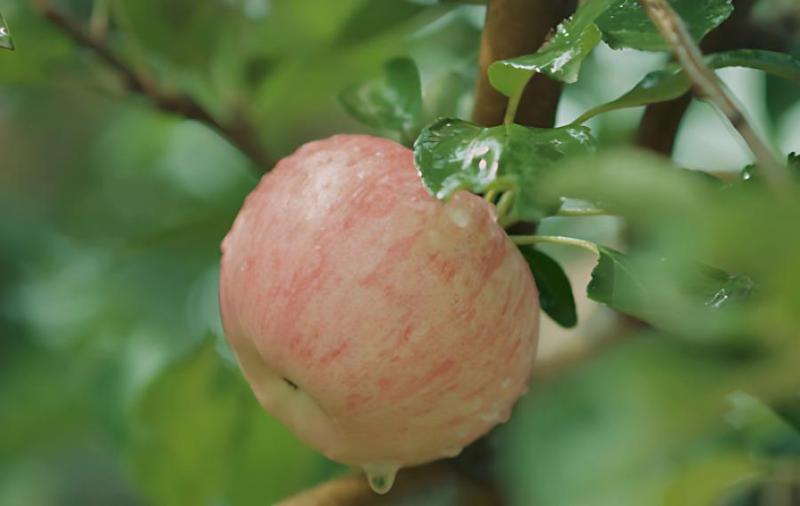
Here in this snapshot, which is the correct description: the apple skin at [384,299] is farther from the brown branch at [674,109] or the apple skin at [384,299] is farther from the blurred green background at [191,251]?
the brown branch at [674,109]

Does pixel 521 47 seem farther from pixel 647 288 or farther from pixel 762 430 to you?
pixel 762 430

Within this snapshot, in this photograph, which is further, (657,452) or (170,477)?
A: (170,477)

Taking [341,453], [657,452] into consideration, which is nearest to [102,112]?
[341,453]

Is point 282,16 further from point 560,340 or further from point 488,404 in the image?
point 488,404

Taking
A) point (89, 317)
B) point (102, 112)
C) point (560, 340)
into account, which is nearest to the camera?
point (560, 340)

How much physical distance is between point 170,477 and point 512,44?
41cm

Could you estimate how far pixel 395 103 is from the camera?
2.04 ft

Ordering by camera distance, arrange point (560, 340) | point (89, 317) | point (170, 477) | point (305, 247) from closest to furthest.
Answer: point (305, 247), point (170, 477), point (560, 340), point (89, 317)

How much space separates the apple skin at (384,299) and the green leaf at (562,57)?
0.05 meters

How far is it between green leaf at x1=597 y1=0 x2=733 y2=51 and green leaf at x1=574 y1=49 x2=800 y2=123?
2 centimetres

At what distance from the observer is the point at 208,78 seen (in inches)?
35.0

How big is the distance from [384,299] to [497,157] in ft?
0.27

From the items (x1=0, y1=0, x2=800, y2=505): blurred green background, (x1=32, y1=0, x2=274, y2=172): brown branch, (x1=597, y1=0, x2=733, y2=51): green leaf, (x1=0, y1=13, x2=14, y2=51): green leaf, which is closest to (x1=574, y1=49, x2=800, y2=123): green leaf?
(x1=597, y1=0, x2=733, y2=51): green leaf

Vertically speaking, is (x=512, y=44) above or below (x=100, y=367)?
above
